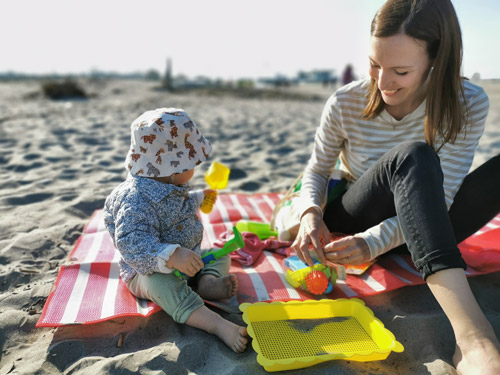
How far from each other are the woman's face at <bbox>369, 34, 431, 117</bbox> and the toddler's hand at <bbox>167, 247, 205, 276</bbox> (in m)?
0.90

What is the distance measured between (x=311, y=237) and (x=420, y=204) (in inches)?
16.4

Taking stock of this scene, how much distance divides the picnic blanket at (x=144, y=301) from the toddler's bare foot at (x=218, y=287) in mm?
49

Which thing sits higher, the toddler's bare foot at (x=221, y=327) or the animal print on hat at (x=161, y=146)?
the animal print on hat at (x=161, y=146)

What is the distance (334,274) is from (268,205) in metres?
1.02

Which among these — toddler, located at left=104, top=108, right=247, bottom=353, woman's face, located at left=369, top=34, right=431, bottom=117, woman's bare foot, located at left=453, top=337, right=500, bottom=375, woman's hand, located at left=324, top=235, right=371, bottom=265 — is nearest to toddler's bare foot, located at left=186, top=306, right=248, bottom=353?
toddler, located at left=104, top=108, right=247, bottom=353

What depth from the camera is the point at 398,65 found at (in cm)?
147

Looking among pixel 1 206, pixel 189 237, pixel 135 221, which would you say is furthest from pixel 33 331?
pixel 1 206

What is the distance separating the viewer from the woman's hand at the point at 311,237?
1.54 meters

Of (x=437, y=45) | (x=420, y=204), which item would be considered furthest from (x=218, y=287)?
(x=437, y=45)

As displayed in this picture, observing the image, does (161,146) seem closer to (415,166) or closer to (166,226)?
(166,226)

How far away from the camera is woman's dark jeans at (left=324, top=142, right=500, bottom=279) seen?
1.24m

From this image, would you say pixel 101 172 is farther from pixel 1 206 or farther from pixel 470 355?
pixel 470 355

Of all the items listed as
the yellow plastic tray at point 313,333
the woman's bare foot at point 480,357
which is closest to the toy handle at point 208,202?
the yellow plastic tray at point 313,333

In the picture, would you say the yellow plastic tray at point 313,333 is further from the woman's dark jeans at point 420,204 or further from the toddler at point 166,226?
the woman's dark jeans at point 420,204
